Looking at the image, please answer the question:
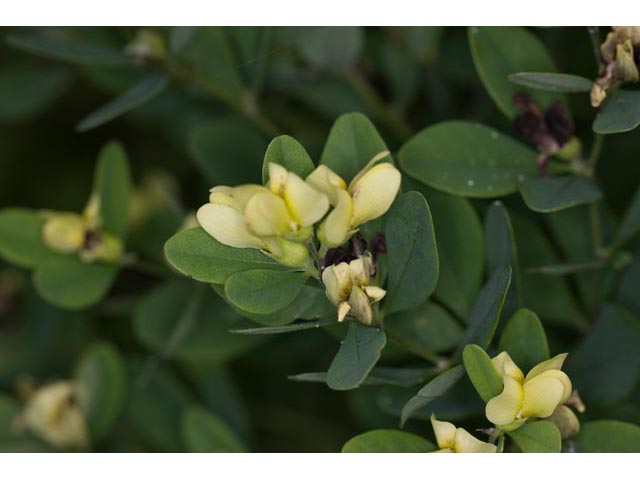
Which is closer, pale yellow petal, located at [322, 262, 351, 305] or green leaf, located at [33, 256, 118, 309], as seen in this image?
pale yellow petal, located at [322, 262, 351, 305]

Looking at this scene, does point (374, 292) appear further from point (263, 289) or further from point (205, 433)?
point (205, 433)

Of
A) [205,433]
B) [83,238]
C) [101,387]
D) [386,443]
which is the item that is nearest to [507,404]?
[386,443]

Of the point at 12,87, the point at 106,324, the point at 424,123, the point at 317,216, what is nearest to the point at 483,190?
the point at 317,216

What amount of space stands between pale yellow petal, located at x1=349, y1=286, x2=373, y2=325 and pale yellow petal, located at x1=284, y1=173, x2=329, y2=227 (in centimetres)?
8

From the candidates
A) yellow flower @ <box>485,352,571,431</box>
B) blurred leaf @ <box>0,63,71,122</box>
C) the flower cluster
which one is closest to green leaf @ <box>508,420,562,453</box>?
yellow flower @ <box>485,352,571,431</box>

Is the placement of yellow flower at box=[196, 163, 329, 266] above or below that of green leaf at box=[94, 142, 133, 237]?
above

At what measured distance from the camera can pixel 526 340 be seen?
871mm

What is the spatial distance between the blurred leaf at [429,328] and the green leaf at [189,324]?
349 millimetres

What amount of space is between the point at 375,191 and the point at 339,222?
0.05 meters

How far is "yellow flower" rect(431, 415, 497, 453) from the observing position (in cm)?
83

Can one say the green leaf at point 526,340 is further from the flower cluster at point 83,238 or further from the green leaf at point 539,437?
the flower cluster at point 83,238

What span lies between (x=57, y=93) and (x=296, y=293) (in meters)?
1.05

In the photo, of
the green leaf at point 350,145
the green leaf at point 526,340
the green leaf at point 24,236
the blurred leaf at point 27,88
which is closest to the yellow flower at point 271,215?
the green leaf at point 350,145

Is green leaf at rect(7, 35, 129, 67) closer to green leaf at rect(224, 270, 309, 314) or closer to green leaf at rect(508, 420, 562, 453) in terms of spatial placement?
A: green leaf at rect(224, 270, 309, 314)
